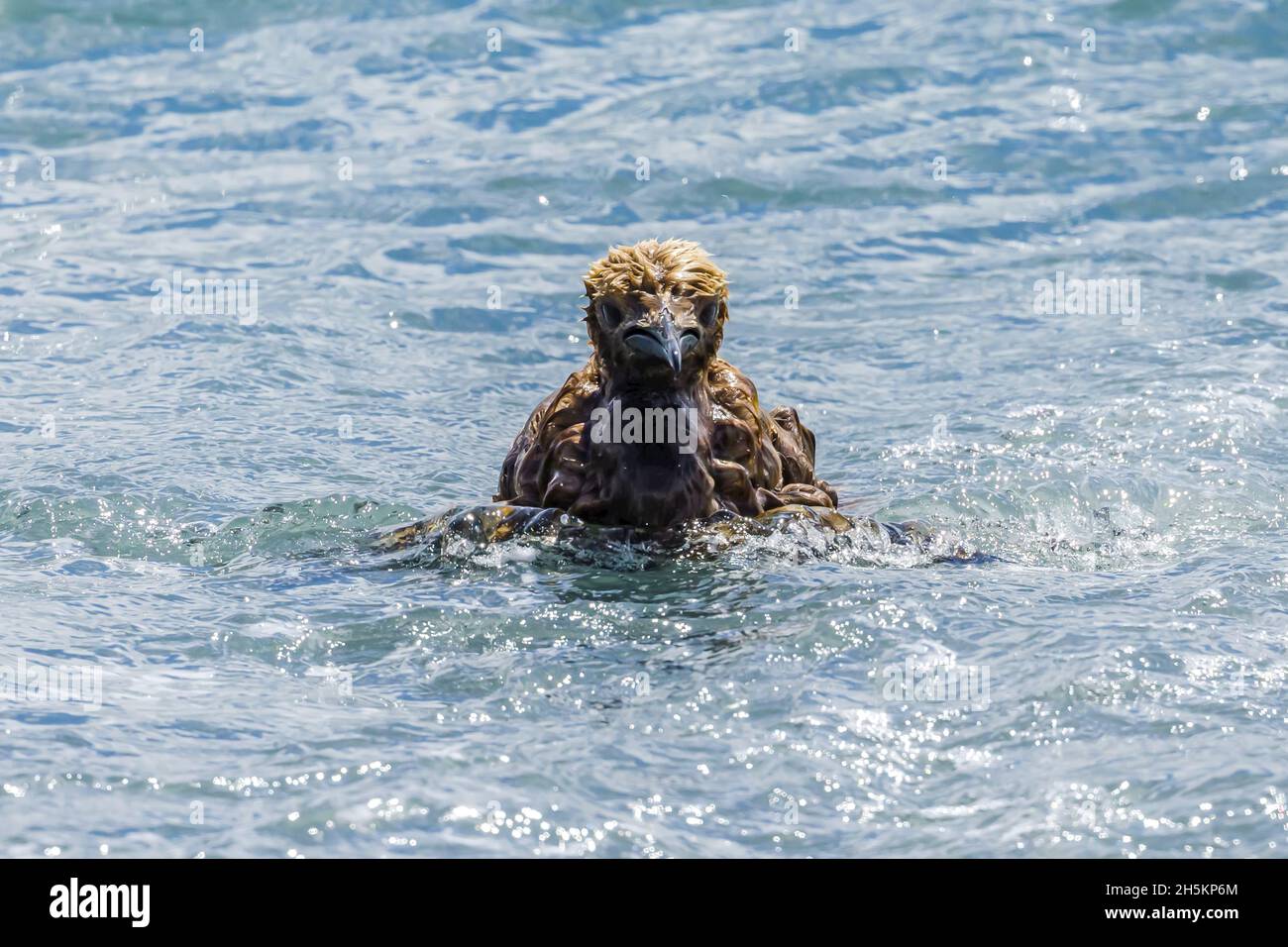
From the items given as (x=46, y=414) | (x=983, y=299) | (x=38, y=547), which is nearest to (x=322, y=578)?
(x=38, y=547)

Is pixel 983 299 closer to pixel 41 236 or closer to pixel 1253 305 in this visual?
pixel 1253 305

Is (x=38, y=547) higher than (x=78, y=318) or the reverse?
the reverse

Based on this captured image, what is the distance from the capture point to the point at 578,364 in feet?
39.1

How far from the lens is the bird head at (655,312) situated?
7199 mm

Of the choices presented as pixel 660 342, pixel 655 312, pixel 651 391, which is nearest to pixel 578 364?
pixel 651 391

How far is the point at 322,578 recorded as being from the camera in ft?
25.1

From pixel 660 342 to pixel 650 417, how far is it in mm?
439

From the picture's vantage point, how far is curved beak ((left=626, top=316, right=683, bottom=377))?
7078 millimetres

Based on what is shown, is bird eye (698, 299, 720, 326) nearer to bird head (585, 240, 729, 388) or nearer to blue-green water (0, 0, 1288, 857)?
bird head (585, 240, 729, 388)

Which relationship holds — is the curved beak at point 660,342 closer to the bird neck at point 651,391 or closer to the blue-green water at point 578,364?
the bird neck at point 651,391

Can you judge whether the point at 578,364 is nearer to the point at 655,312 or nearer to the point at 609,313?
the point at 609,313
